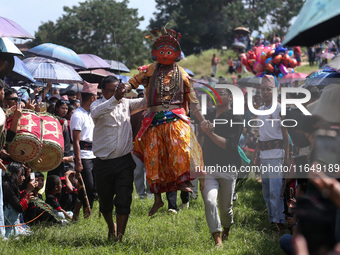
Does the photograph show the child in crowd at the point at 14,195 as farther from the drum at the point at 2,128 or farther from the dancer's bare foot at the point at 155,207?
the dancer's bare foot at the point at 155,207

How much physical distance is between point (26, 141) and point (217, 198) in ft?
7.89

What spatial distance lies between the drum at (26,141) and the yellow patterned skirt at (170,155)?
1.21 m

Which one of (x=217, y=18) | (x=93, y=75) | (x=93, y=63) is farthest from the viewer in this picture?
(x=217, y=18)

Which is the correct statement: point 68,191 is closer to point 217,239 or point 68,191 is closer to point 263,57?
point 217,239

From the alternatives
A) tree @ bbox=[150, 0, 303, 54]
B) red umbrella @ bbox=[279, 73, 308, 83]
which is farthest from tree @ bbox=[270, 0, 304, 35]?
red umbrella @ bbox=[279, 73, 308, 83]

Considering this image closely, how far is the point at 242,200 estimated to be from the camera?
878 cm

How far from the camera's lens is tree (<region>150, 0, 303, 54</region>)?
151 ft

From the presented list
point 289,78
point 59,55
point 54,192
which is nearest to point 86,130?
point 54,192

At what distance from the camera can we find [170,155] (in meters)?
5.65

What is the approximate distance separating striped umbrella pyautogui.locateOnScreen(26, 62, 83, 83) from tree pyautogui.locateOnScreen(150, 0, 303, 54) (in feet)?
119

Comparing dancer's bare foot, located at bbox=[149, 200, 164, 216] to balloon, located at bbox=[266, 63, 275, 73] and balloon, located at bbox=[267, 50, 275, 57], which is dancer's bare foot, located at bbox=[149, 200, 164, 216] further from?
balloon, located at bbox=[267, 50, 275, 57]

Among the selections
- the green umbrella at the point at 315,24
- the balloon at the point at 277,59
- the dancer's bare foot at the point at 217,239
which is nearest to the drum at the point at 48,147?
the dancer's bare foot at the point at 217,239

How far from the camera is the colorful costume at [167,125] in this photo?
562 cm

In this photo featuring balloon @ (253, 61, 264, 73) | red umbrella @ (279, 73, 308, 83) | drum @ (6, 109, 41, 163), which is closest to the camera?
drum @ (6, 109, 41, 163)
